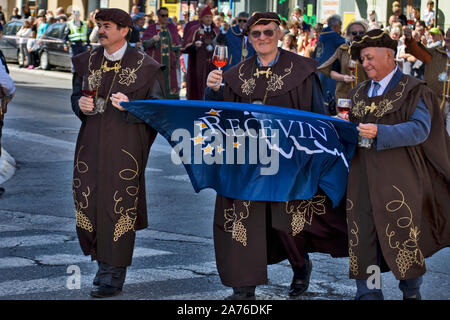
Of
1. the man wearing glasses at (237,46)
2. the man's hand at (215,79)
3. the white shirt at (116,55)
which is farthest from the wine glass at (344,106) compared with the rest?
the man wearing glasses at (237,46)

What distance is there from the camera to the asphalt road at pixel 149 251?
6555mm

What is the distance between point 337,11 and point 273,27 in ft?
83.0

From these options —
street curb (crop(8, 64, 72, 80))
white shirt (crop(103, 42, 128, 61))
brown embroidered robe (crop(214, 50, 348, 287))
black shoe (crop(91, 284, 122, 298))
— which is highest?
white shirt (crop(103, 42, 128, 61))

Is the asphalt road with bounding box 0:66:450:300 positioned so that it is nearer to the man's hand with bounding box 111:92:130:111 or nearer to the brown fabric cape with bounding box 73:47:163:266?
the brown fabric cape with bounding box 73:47:163:266

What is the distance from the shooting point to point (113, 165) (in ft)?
21.2

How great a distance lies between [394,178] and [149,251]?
2708 millimetres

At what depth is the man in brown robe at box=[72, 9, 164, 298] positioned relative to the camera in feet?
21.1

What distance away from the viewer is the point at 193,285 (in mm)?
6688

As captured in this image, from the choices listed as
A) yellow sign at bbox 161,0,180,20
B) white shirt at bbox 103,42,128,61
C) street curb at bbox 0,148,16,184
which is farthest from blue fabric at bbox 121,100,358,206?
yellow sign at bbox 161,0,180,20

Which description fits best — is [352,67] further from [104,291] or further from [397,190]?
[104,291]

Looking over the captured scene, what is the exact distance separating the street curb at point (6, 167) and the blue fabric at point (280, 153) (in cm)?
572

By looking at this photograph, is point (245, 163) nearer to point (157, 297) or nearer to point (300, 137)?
point (300, 137)

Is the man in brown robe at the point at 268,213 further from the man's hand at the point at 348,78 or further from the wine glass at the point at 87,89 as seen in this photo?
the man's hand at the point at 348,78

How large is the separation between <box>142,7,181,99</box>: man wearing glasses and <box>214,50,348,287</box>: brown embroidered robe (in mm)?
15052
